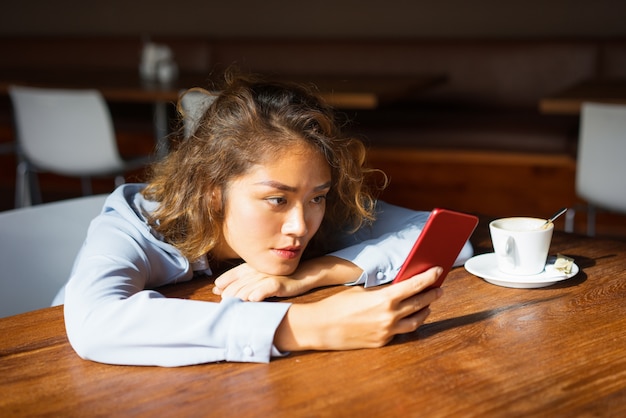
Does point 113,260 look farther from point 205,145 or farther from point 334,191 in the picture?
point 334,191

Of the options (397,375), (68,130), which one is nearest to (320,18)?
(68,130)

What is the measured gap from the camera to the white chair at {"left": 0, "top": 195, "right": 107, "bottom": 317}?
1.60 metres

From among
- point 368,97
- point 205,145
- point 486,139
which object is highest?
point 205,145

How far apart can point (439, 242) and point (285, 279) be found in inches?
11.5

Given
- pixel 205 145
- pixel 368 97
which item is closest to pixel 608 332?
pixel 205 145

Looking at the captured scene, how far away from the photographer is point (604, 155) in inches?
123

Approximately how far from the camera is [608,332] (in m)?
1.16

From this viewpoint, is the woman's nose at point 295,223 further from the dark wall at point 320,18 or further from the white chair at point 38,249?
the dark wall at point 320,18

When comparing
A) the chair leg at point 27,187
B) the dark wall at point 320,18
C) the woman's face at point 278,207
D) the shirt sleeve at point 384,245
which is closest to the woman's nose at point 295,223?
the woman's face at point 278,207

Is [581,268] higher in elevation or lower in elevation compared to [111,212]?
lower

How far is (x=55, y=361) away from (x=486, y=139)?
11.2ft

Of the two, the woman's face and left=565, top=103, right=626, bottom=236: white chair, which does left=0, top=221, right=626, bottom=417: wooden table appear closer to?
the woman's face

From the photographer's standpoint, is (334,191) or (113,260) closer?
(113,260)

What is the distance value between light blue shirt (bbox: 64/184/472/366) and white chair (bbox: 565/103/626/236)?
2100mm
